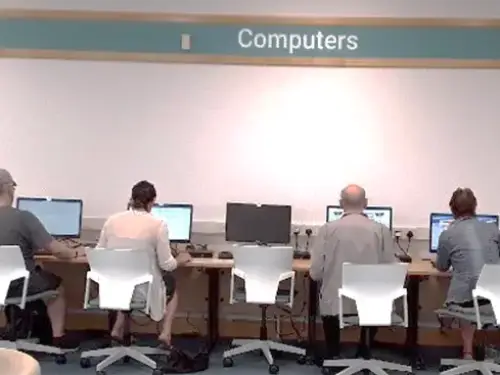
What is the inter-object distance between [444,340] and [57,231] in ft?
10.3

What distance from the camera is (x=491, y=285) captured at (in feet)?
15.1

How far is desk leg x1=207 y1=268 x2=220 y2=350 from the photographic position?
5.77 metres

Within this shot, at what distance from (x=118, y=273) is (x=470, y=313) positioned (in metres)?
2.22

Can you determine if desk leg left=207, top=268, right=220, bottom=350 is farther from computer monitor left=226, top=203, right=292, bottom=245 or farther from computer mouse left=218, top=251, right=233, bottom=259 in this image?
computer monitor left=226, top=203, right=292, bottom=245

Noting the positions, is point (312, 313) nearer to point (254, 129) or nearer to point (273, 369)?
point (273, 369)

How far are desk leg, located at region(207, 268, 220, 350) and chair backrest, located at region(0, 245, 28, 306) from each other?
4.79 feet

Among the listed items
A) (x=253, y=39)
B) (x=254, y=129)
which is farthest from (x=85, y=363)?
(x=253, y=39)

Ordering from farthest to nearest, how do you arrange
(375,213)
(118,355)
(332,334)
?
(375,213), (332,334), (118,355)

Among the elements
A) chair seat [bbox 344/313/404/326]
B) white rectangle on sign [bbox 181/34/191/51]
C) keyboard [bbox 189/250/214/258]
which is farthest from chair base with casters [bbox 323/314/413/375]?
white rectangle on sign [bbox 181/34/191/51]

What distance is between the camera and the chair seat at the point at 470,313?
4.65m

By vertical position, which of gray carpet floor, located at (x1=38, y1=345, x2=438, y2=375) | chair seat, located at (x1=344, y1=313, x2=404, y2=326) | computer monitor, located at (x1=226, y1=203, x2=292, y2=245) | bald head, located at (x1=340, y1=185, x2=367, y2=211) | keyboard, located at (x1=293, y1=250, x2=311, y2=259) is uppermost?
bald head, located at (x1=340, y1=185, x2=367, y2=211)

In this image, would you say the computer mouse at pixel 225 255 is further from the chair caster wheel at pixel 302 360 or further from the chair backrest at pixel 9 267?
the chair backrest at pixel 9 267

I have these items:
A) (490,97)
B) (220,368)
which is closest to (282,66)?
(490,97)

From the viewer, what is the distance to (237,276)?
5.15m
